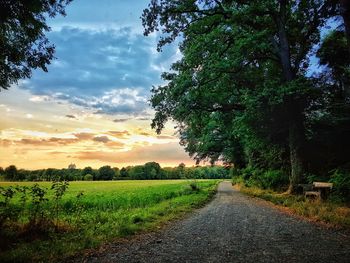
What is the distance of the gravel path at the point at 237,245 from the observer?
275 inches

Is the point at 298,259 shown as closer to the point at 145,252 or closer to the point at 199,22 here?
the point at 145,252

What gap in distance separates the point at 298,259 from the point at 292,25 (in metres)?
20.4

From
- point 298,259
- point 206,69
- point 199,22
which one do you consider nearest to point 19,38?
point 298,259

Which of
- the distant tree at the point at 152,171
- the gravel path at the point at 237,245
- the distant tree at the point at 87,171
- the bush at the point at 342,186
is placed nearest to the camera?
the gravel path at the point at 237,245

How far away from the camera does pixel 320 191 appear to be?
1628 centimetres

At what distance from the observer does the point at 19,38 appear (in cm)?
1044

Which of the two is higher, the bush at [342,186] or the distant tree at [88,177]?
the distant tree at [88,177]

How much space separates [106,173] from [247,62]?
404 ft

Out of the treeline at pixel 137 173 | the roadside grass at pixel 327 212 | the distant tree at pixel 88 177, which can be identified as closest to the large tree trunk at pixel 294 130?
the roadside grass at pixel 327 212

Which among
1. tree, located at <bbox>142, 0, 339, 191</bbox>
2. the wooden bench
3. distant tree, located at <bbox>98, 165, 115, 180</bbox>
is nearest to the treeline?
distant tree, located at <bbox>98, 165, 115, 180</bbox>

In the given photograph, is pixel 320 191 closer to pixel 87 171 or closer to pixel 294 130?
pixel 294 130

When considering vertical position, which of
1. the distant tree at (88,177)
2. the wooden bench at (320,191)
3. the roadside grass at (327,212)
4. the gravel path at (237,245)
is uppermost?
the distant tree at (88,177)

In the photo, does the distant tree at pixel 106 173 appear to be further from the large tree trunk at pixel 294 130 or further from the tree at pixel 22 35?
the tree at pixel 22 35

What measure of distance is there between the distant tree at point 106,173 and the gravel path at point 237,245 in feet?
422
